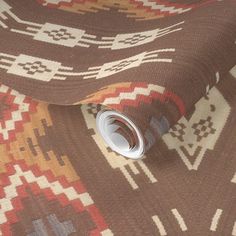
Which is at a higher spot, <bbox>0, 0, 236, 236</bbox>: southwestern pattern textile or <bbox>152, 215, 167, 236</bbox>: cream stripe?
<bbox>0, 0, 236, 236</bbox>: southwestern pattern textile

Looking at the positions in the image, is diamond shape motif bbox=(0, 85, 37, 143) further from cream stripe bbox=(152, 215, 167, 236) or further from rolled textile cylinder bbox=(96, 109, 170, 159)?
cream stripe bbox=(152, 215, 167, 236)

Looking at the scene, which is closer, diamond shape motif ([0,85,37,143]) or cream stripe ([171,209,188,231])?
cream stripe ([171,209,188,231])

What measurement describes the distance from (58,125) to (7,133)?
0.12 m

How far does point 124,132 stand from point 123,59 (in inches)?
10.9

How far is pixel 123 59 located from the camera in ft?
3.86

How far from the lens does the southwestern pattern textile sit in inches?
36.3

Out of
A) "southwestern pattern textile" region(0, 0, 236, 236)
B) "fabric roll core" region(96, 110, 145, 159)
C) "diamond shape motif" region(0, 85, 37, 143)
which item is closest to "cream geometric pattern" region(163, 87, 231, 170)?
"southwestern pattern textile" region(0, 0, 236, 236)

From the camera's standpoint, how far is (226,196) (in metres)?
0.97

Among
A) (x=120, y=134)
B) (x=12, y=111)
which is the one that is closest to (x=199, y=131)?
(x=120, y=134)

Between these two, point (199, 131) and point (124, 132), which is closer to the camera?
point (124, 132)

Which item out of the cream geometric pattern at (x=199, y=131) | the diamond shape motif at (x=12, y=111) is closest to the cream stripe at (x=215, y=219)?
the cream geometric pattern at (x=199, y=131)

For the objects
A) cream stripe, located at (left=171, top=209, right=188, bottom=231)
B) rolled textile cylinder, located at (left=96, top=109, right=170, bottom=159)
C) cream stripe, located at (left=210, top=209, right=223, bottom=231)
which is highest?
rolled textile cylinder, located at (left=96, top=109, right=170, bottom=159)

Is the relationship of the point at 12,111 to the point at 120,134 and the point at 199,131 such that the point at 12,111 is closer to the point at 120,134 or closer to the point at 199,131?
the point at 120,134

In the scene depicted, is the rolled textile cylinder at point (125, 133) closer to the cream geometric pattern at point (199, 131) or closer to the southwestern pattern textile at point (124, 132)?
the southwestern pattern textile at point (124, 132)
